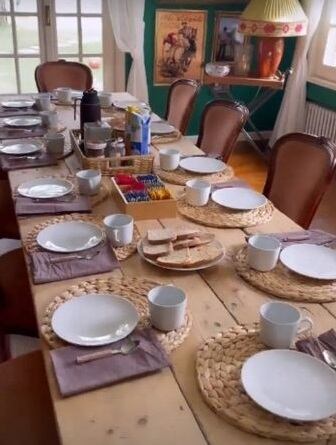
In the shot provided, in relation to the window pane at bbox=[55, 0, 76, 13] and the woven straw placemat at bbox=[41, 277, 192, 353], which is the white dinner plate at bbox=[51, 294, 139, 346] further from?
the window pane at bbox=[55, 0, 76, 13]

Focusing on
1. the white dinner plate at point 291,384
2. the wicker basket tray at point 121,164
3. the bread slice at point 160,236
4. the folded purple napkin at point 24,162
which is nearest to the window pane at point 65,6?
the folded purple napkin at point 24,162

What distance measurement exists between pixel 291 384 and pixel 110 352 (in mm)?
343

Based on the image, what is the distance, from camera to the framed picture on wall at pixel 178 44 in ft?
13.7

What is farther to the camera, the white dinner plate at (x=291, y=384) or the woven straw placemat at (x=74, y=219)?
the woven straw placemat at (x=74, y=219)

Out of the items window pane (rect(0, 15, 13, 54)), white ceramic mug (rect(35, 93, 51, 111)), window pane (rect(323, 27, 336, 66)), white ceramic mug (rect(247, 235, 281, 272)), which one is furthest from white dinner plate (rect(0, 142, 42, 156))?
window pane (rect(323, 27, 336, 66))

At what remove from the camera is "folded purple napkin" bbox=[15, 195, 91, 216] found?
161cm

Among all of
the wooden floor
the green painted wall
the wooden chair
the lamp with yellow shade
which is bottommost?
the wooden floor

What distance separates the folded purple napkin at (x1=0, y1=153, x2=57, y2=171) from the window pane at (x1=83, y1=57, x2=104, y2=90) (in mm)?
2270

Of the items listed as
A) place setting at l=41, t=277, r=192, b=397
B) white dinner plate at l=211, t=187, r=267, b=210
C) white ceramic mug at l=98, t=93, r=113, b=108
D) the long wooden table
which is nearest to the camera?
the long wooden table

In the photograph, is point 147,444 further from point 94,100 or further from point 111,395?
point 94,100

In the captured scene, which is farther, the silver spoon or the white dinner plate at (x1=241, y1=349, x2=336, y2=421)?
the silver spoon

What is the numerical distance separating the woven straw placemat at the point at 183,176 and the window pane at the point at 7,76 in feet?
8.18

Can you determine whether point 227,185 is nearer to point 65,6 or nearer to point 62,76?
point 62,76

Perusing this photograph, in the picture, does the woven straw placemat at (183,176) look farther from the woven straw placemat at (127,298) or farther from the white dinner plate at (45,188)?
the woven straw placemat at (127,298)
